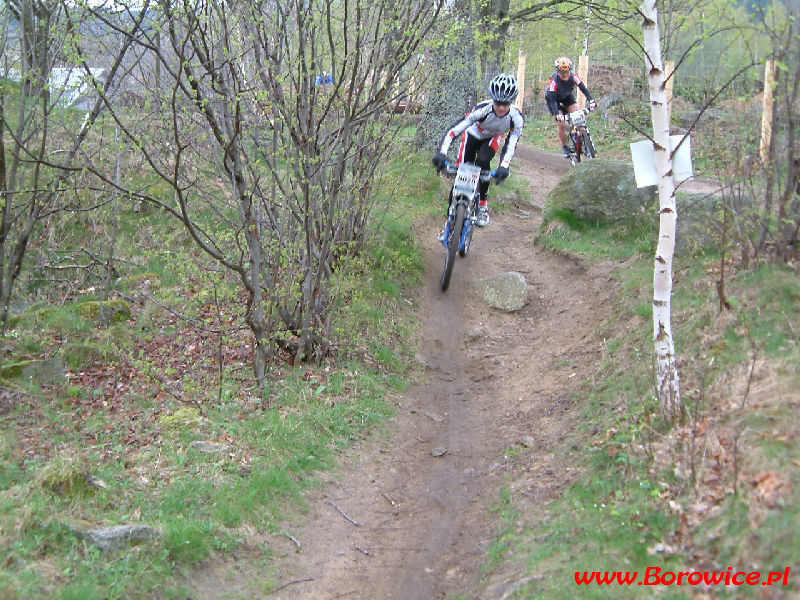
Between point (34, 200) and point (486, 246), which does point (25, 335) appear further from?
point (486, 246)

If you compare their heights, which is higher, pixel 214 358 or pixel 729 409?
pixel 729 409

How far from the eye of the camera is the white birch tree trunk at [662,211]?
508 centimetres

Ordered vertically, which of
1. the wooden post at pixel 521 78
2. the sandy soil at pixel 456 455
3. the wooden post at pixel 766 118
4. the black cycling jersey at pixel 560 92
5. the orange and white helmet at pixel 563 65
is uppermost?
the wooden post at pixel 521 78

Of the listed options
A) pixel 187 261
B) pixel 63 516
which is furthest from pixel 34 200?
pixel 63 516

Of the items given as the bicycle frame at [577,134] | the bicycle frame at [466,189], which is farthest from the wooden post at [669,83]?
the bicycle frame at [466,189]

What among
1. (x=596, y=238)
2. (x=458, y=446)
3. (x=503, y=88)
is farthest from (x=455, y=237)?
(x=458, y=446)

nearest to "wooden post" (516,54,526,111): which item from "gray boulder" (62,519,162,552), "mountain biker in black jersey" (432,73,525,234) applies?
"mountain biker in black jersey" (432,73,525,234)

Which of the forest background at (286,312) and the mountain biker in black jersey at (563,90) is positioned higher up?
the mountain biker in black jersey at (563,90)

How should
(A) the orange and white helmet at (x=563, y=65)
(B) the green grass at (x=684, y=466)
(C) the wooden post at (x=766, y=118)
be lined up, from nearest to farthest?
(B) the green grass at (x=684, y=466), (C) the wooden post at (x=766, y=118), (A) the orange and white helmet at (x=563, y=65)

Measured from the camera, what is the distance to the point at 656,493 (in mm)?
4535

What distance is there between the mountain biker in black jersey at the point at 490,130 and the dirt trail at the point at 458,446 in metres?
1.39

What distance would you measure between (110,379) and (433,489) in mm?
4309

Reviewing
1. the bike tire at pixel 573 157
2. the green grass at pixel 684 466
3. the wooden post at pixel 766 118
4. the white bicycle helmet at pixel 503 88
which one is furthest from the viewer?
the bike tire at pixel 573 157

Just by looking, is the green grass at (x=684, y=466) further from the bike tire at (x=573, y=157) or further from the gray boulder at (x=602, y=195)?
the bike tire at (x=573, y=157)
